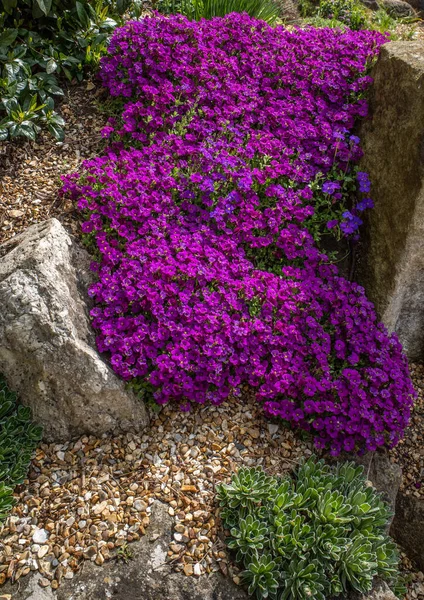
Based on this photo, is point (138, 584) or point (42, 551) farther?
point (42, 551)

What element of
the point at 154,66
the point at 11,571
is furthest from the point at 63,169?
the point at 11,571

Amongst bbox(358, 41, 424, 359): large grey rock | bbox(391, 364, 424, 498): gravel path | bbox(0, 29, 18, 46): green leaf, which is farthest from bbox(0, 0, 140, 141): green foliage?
bbox(391, 364, 424, 498): gravel path

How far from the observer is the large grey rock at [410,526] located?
4.20m

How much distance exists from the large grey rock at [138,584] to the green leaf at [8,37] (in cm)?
399

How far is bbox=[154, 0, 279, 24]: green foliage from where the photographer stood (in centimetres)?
571

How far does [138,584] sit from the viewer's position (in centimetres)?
293

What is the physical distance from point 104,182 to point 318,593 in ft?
9.57

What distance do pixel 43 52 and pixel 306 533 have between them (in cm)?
436

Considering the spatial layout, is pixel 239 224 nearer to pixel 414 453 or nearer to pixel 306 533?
pixel 306 533

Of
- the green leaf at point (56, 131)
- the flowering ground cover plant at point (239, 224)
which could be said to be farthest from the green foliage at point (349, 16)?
the green leaf at point (56, 131)

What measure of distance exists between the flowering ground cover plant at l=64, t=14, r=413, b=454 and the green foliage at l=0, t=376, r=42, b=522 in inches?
24.4

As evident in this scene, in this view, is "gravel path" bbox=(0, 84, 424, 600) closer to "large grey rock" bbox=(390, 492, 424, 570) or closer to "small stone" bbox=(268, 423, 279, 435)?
"small stone" bbox=(268, 423, 279, 435)

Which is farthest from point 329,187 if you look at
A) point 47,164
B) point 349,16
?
point 349,16

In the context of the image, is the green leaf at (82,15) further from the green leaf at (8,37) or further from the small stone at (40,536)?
the small stone at (40,536)
